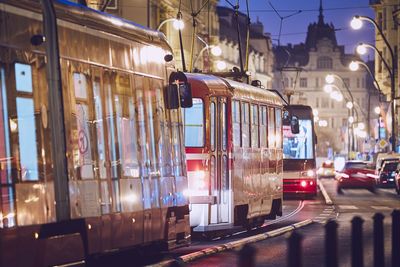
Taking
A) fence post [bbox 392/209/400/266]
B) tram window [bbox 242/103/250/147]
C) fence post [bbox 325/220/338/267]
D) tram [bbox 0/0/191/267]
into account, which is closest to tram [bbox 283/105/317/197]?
tram window [bbox 242/103/250/147]

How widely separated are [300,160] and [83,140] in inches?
1115

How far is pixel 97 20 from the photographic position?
41.9 ft

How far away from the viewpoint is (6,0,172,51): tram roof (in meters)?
11.0

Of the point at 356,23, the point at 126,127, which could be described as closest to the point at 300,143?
the point at 356,23

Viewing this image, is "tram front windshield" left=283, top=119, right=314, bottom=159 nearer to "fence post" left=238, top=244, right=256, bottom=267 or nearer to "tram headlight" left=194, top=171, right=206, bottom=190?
"tram headlight" left=194, top=171, right=206, bottom=190

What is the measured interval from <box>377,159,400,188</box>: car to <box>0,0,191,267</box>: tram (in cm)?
4645

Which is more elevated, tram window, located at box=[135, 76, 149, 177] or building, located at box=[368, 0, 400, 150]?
building, located at box=[368, 0, 400, 150]

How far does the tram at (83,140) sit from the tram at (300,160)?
24069mm

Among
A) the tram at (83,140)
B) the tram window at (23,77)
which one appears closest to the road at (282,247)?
the tram at (83,140)

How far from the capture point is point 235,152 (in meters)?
21.8

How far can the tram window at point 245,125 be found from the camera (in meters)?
22.7

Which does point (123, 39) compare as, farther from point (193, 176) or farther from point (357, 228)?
point (193, 176)

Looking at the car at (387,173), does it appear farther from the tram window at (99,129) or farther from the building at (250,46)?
the tram window at (99,129)

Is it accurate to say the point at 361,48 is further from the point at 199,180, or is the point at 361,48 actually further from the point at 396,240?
the point at 396,240
